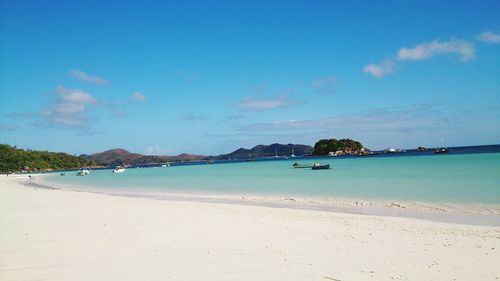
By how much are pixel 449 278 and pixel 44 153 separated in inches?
6904

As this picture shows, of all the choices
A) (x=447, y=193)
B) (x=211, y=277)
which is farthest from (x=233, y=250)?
(x=447, y=193)

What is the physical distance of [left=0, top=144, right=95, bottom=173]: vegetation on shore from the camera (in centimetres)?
12569

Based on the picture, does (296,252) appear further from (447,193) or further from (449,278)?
(447,193)

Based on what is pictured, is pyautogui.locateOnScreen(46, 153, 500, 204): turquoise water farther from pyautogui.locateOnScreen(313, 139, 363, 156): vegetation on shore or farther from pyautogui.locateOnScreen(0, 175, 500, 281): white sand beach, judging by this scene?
pyautogui.locateOnScreen(313, 139, 363, 156): vegetation on shore

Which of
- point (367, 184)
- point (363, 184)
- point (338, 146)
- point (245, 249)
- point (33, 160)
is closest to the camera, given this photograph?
point (245, 249)

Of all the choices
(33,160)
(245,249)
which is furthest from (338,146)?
(245,249)

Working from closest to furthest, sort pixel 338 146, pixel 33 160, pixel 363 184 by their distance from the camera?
pixel 363 184 → pixel 33 160 → pixel 338 146

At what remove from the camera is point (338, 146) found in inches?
6786

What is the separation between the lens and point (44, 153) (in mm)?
157625

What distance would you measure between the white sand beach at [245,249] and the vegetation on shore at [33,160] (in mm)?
133380

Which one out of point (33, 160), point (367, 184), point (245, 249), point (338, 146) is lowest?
point (367, 184)

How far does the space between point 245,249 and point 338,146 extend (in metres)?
169

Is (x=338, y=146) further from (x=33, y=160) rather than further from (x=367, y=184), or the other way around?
(x=367, y=184)

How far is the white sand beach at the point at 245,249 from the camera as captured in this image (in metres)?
6.10
